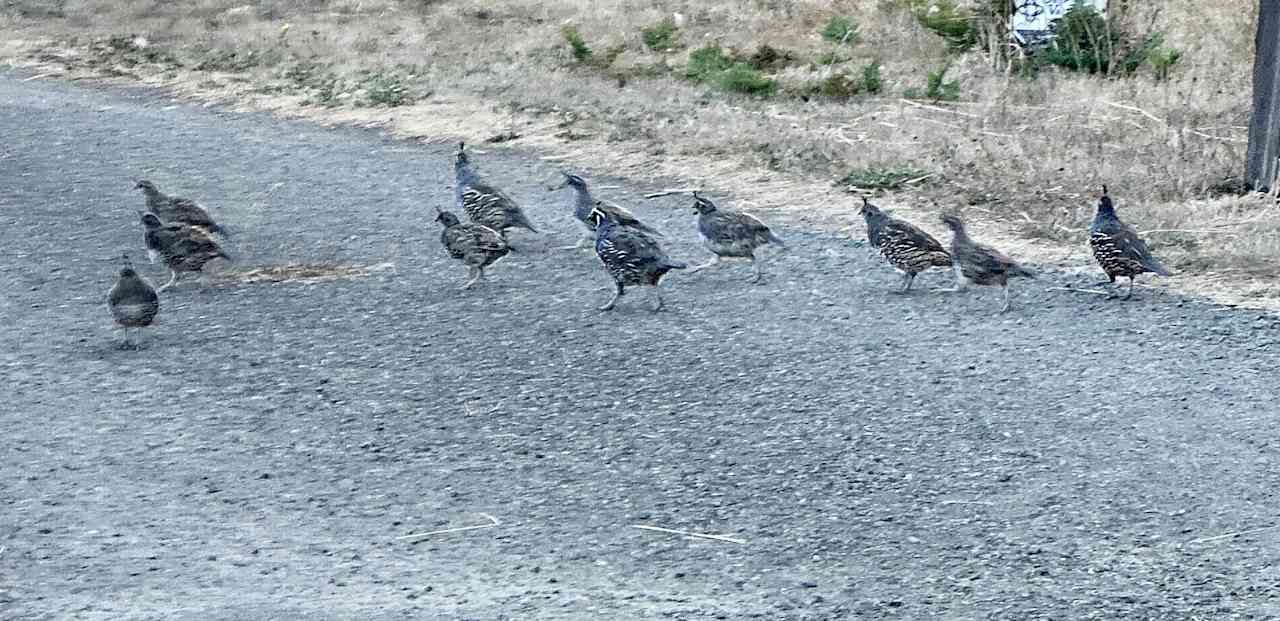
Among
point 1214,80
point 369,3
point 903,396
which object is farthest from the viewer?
point 369,3

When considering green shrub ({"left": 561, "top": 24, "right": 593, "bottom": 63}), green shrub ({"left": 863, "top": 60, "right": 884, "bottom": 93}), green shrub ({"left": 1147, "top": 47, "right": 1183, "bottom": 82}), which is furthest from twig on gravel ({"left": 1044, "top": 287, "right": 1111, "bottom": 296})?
green shrub ({"left": 561, "top": 24, "right": 593, "bottom": 63})

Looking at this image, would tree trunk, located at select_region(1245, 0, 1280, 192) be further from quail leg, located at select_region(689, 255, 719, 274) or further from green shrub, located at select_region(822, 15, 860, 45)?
green shrub, located at select_region(822, 15, 860, 45)

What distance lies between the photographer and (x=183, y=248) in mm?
10258

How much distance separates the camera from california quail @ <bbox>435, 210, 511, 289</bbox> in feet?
33.4

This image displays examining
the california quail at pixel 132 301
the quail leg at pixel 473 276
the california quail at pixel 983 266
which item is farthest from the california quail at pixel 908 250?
the california quail at pixel 132 301

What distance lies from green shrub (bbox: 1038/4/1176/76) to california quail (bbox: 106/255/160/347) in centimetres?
905

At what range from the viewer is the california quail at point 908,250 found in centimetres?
974

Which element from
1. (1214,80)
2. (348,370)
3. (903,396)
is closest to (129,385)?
(348,370)

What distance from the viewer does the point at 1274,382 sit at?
8.03 metres

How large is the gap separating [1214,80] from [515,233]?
249 inches

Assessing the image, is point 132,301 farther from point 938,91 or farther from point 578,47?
point 578,47

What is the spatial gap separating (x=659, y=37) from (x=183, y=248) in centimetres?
860

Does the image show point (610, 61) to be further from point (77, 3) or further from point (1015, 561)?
point (1015, 561)

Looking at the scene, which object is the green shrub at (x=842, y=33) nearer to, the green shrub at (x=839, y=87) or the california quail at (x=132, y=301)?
the green shrub at (x=839, y=87)
